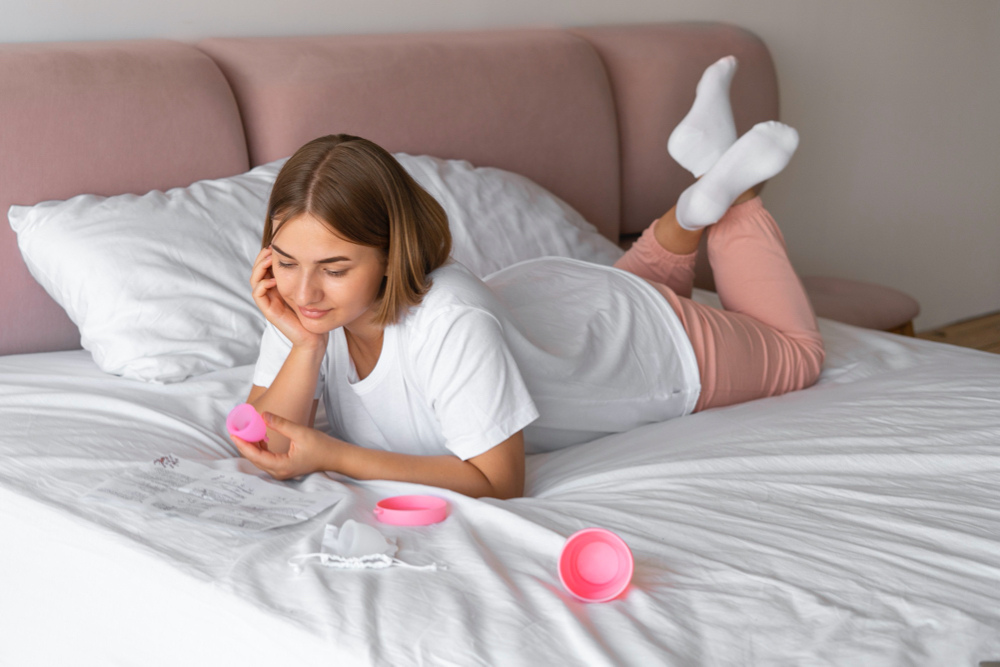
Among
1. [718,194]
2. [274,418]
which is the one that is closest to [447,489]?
[274,418]

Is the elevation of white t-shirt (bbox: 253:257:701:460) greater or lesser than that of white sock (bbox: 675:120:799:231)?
lesser

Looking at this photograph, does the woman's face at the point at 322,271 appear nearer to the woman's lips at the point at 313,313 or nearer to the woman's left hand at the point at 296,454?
the woman's lips at the point at 313,313

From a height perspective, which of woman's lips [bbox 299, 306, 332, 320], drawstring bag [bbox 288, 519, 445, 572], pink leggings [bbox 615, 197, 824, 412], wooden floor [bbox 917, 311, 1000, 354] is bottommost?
wooden floor [bbox 917, 311, 1000, 354]

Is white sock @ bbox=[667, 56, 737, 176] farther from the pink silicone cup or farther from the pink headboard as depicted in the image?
the pink silicone cup

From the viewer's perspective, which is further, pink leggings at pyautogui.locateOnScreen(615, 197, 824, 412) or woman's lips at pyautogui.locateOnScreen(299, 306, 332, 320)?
pink leggings at pyautogui.locateOnScreen(615, 197, 824, 412)

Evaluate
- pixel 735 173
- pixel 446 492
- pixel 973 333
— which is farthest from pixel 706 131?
pixel 973 333

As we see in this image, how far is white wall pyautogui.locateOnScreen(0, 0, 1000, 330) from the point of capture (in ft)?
9.31

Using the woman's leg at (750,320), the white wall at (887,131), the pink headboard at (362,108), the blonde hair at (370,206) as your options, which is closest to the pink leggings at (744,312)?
the woman's leg at (750,320)

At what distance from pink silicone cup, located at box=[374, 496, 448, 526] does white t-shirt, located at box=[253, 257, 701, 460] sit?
10 cm

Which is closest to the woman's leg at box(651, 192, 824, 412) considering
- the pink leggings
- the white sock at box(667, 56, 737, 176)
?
the pink leggings

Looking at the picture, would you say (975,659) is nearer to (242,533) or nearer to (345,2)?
(242,533)

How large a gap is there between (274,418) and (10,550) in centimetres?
32

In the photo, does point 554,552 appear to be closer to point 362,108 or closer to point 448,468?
point 448,468

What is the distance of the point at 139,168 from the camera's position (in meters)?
1.56
